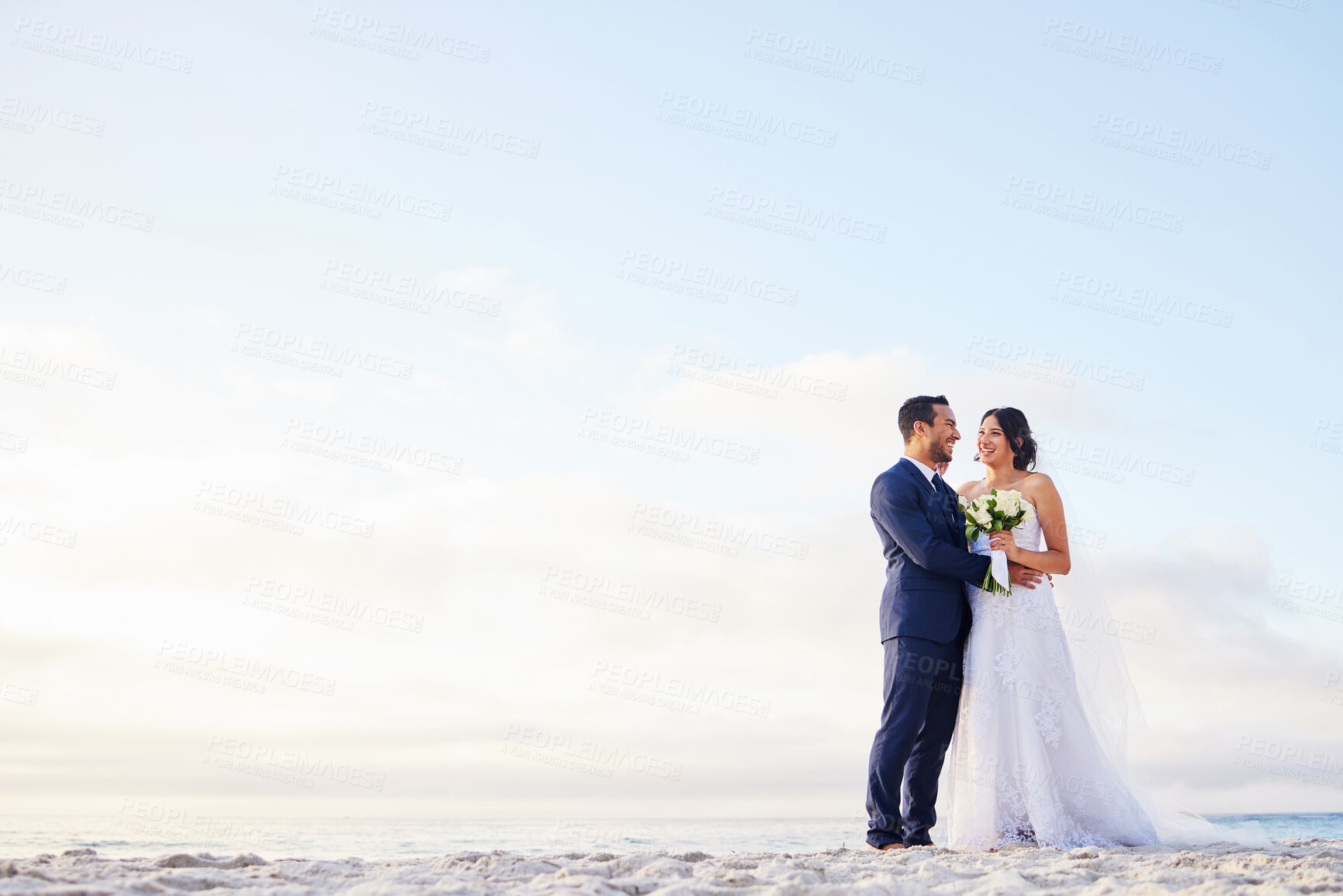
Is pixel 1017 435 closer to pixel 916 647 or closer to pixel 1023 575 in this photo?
pixel 1023 575

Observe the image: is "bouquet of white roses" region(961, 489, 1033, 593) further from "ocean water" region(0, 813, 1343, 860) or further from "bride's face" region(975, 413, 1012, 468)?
"ocean water" region(0, 813, 1343, 860)

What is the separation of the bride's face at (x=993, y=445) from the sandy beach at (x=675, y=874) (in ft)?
8.00

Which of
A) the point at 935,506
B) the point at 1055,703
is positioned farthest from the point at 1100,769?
the point at 935,506

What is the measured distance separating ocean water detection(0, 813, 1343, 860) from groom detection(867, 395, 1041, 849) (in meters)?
0.45

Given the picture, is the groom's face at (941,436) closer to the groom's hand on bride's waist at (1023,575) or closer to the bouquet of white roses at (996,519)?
the bouquet of white roses at (996,519)

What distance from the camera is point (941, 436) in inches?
230

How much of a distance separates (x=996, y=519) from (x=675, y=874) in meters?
3.04

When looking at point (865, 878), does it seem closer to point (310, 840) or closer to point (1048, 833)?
point (1048, 833)

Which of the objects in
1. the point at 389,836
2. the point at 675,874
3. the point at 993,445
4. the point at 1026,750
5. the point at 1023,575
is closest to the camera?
the point at 675,874

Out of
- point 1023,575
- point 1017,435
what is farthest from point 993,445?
point 1023,575

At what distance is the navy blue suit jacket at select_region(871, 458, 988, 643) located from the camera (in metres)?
5.45

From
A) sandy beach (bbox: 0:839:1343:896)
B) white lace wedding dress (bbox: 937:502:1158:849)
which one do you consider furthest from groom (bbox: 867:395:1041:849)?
sandy beach (bbox: 0:839:1343:896)

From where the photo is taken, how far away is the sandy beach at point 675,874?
3.22 metres

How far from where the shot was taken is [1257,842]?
525 centimetres
